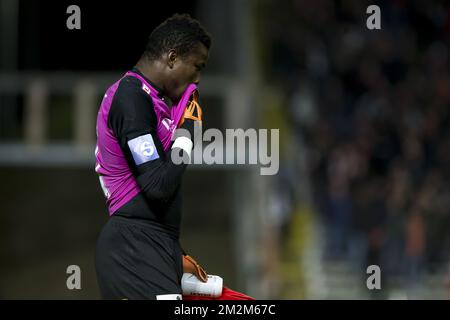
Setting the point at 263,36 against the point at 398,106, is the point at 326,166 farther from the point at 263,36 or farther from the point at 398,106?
the point at 263,36

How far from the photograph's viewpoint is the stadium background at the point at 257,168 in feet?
40.5

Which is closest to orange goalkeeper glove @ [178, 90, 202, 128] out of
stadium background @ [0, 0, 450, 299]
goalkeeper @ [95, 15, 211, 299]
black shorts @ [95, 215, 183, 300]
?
goalkeeper @ [95, 15, 211, 299]

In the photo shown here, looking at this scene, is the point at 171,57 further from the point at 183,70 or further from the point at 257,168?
the point at 257,168

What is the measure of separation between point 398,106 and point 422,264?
290 cm

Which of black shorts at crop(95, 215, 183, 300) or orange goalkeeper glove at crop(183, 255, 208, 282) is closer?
black shorts at crop(95, 215, 183, 300)

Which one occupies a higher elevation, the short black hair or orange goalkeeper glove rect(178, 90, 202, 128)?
the short black hair

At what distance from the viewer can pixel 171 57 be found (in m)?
4.23

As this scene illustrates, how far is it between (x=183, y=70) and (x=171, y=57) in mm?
87

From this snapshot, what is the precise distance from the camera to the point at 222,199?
536 inches

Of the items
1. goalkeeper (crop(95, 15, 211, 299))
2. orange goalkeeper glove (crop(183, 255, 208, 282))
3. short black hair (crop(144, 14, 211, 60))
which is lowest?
orange goalkeeper glove (crop(183, 255, 208, 282))

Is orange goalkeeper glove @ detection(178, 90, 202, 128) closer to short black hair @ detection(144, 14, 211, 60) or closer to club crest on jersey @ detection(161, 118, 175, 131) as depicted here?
club crest on jersey @ detection(161, 118, 175, 131)

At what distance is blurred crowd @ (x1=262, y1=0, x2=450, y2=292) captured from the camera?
39.6ft

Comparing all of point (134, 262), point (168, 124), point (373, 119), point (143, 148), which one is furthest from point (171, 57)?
point (373, 119)

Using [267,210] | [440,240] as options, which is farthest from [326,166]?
[440,240]
